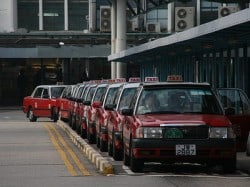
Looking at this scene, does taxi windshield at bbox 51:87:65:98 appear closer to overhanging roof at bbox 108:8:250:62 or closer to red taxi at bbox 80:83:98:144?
overhanging roof at bbox 108:8:250:62

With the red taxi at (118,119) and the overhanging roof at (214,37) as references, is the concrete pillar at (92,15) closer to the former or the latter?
the overhanging roof at (214,37)

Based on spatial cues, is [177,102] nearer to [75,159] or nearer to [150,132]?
[150,132]

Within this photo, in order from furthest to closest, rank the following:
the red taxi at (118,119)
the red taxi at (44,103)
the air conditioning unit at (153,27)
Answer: the air conditioning unit at (153,27), the red taxi at (44,103), the red taxi at (118,119)

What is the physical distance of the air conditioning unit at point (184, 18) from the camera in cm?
5420

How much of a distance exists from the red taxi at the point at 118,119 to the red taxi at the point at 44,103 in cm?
2004

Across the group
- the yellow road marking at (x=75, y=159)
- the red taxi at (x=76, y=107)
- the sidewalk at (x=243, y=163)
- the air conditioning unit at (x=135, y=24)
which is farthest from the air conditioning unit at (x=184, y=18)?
the sidewalk at (x=243, y=163)

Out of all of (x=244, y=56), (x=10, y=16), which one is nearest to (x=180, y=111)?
(x=244, y=56)

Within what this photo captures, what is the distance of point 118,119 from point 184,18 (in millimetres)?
37918

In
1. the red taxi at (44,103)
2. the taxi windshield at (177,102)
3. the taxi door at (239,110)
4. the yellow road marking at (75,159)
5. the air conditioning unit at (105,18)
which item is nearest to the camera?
the taxi windshield at (177,102)

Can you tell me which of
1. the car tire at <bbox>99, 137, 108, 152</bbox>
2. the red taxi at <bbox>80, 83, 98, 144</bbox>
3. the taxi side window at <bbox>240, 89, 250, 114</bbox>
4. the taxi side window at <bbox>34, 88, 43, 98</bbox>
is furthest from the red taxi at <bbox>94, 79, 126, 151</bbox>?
the taxi side window at <bbox>34, 88, 43, 98</bbox>

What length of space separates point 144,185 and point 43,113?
26891 mm

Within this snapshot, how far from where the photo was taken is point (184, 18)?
55062 mm

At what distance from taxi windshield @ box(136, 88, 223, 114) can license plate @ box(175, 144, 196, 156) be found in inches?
44.5

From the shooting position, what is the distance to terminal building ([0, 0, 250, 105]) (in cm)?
2965
